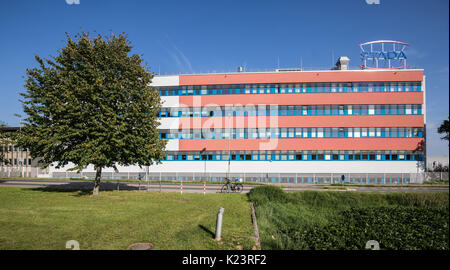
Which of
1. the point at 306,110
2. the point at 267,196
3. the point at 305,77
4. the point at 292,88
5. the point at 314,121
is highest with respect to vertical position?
the point at 305,77

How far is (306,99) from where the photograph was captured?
40500 mm

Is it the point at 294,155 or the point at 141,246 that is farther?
the point at 294,155

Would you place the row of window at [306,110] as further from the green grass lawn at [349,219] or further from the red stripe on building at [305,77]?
the green grass lawn at [349,219]

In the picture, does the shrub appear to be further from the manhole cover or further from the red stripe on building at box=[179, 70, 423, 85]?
the red stripe on building at box=[179, 70, 423, 85]

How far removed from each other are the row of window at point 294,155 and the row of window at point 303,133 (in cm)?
268

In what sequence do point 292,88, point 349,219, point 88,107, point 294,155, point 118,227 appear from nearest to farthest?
point 118,227
point 349,219
point 88,107
point 294,155
point 292,88

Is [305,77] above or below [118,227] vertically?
above

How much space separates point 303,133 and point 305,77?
9.62 m

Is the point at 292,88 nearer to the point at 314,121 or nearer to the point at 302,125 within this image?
the point at 302,125

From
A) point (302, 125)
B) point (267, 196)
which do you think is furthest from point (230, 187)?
point (302, 125)
